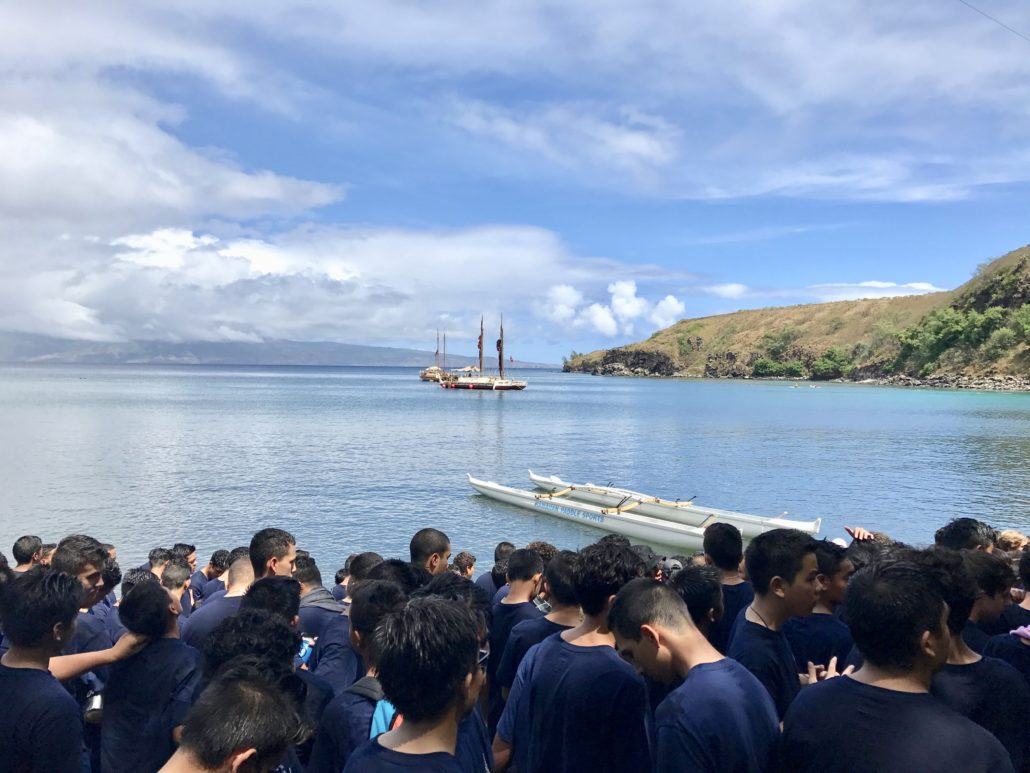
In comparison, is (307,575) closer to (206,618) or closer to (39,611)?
(206,618)

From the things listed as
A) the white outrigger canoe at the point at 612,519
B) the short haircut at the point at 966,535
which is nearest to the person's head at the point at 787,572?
the short haircut at the point at 966,535

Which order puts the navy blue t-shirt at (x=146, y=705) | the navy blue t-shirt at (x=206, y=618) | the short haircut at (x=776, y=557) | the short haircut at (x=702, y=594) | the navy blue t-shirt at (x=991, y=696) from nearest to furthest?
the navy blue t-shirt at (x=991, y=696)
the short haircut at (x=776, y=557)
the navy blue t-shirt at (x=146, y=705)
the short haircut at (x=702, y=594)
the navy blue t-shirt at (x=206, y=618)

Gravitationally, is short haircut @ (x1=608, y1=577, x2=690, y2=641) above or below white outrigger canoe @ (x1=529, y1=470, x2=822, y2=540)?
above

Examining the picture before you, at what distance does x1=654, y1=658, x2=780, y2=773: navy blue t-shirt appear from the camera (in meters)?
2.86

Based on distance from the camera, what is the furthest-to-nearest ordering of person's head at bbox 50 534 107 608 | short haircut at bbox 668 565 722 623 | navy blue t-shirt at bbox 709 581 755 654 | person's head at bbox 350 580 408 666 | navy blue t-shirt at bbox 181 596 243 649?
person's head at bbox 50 534 107 608
navy blue t-shirt at bbox 709 581 755 654
navy blue t-shirt at bbox 181 596 243 649
short haircut at bbox 668 565 722 623
person's head at bbox 350 580 408 666

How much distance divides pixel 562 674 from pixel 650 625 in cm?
65

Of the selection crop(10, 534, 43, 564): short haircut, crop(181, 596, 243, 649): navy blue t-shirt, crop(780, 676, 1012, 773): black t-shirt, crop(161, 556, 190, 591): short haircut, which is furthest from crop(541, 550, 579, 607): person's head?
crop(10, 534, 43, 564): short haircut

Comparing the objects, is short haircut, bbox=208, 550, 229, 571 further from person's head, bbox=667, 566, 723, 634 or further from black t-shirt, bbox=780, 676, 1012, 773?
black t-shirt, bbox=780, 676, 1012, 773

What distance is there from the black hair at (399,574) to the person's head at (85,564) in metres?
2.51

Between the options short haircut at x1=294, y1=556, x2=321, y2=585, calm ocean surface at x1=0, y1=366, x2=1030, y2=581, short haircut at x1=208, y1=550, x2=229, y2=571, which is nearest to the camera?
short haircut at x1=294, y1=556, x2=321, y2=585

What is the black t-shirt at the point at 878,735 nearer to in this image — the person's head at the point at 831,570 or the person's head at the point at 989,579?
the person's head at the point at 831,570

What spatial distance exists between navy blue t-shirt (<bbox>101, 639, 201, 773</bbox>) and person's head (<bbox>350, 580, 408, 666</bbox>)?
3.13ft

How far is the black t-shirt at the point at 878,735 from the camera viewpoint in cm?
248

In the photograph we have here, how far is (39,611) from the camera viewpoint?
3672 mm
